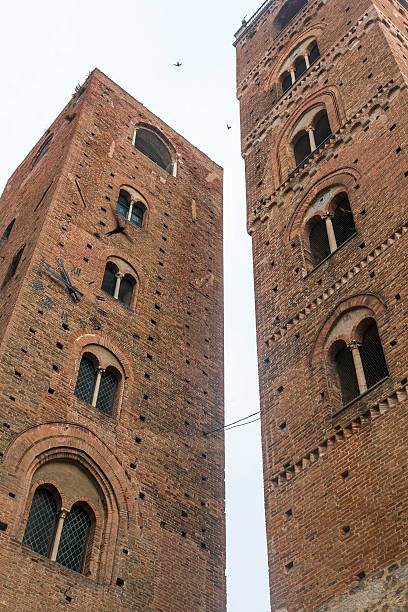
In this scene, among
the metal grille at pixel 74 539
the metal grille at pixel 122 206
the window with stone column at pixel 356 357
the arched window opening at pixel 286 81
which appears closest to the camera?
the window with stone column at pixel 356 357

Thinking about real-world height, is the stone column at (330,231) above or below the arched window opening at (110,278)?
below

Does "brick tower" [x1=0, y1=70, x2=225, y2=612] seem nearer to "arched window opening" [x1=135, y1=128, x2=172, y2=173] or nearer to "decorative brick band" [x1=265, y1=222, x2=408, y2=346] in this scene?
"arched window opening" [x1=135, y1=128, x2=172, y2=173]

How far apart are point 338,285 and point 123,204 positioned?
7.12m

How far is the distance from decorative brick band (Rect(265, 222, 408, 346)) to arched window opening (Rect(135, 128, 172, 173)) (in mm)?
8996

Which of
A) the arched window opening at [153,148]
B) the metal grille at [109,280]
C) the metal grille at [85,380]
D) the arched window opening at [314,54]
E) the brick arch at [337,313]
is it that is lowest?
the brick arch at [337,313]

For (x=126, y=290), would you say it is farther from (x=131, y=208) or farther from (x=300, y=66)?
(x=300, y=66)

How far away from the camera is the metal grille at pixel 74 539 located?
1074 cm

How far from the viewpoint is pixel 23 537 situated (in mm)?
10312

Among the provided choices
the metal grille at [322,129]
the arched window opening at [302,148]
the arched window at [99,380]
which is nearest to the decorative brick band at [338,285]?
the arched window at [99,380]

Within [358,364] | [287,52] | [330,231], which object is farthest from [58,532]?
[287,52]

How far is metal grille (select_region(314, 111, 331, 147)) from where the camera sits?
52.4 feet

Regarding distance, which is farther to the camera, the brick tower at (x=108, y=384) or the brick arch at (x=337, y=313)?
the brick arch at (x=337, y=313)

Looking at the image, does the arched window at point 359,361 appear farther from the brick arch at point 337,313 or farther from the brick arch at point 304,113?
the brick arch at point 304,113

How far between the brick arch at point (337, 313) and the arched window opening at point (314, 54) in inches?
334
